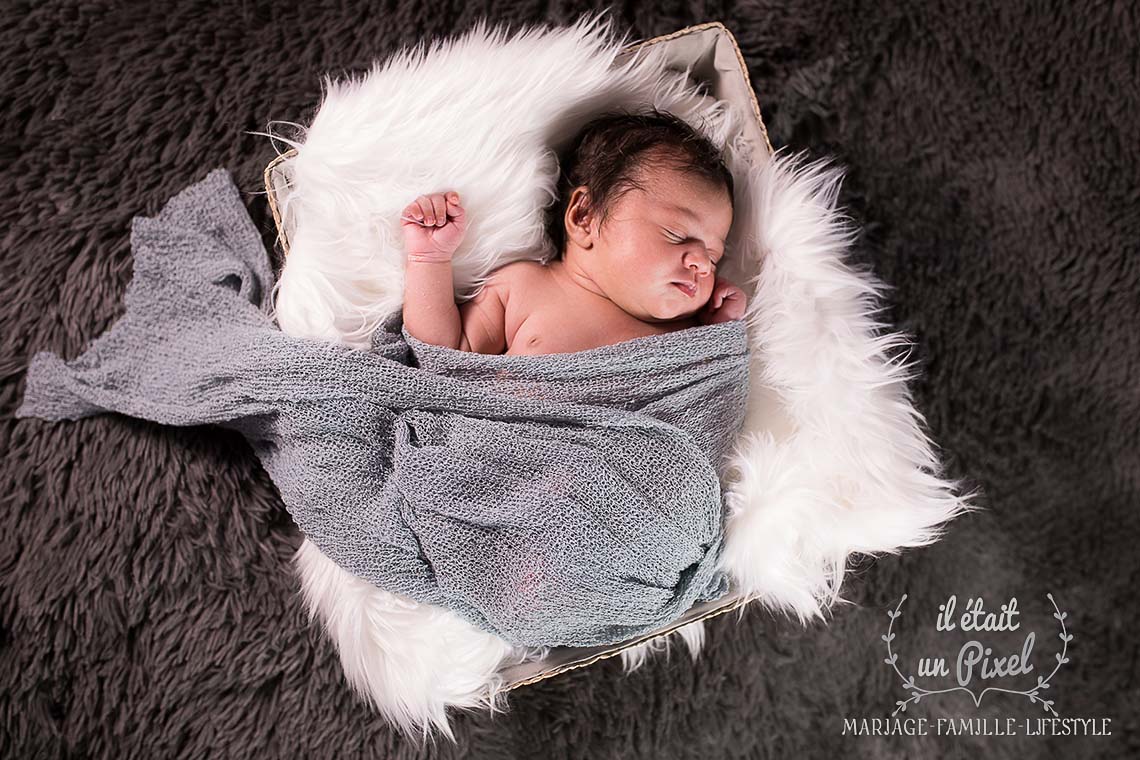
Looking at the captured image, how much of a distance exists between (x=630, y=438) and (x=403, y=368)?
0.30 meters

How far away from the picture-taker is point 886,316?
1.31 m

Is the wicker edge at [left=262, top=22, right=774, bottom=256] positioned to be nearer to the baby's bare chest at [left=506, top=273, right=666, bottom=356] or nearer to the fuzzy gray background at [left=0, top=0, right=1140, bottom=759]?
the fuzzy gray background at [left=0, top=0, right=1140, bottom=759]

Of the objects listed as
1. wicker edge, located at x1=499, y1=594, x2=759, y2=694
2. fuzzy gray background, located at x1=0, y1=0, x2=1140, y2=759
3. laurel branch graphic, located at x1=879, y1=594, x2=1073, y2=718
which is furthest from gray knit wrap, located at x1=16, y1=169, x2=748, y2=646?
laurel branch graphic, located at x1=879, y1=594, x2=1073, y2=718

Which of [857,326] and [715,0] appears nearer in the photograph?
[857,326]

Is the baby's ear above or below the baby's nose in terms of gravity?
below

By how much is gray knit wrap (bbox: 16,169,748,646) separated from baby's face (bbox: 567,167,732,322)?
0.20 ft

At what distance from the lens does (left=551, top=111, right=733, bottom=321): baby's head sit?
1.07m

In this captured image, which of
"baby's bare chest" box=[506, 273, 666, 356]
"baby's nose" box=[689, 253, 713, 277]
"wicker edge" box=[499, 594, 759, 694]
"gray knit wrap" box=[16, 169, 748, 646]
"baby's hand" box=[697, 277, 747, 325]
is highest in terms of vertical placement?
"baby's nose" box=[689, 253, 713, 277]

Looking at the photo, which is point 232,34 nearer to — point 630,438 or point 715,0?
point 715,0

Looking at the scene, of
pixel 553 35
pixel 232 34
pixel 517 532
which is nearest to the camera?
pixel 517 532

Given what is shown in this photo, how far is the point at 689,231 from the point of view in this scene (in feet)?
3.52

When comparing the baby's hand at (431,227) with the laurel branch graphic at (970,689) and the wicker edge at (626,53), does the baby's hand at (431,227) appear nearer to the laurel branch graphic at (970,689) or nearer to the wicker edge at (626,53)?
the wicker edge at (626,53)

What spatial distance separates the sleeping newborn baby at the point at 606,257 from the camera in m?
1.06

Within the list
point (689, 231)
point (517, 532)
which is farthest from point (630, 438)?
point (689, 231)
